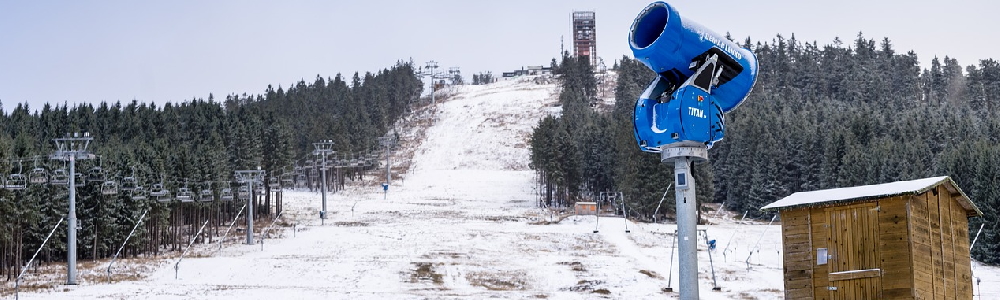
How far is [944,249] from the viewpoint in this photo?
19953 mm

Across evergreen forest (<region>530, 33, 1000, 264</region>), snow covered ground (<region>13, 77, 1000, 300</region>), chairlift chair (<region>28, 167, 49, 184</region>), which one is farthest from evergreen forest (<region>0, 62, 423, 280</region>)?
evergreen forest (<region>530, 33, 1000, 264</region>)

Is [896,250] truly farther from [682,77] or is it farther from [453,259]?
[453,259]

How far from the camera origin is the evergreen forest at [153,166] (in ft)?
184

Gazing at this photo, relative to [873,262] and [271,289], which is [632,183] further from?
[873,262]

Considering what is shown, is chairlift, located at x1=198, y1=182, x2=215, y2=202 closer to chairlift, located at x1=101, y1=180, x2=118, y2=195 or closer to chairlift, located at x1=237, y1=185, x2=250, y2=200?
chairlift, located at x1=237, y1=185, x2=250, y2=200

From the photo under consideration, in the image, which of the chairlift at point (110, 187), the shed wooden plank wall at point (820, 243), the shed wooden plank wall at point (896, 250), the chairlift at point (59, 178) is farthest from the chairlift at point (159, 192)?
the shed wooden plank wall at point (896, 250)

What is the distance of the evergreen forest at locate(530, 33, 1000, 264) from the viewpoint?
7425 cm

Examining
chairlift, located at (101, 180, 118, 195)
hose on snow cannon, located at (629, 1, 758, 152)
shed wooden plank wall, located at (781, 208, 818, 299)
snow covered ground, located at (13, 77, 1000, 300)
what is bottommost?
snow covered ground, located at (13, 77, 1000, 300)

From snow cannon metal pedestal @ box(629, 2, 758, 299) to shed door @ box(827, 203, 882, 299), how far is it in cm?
378

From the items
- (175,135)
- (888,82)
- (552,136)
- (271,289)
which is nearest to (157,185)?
(271,289)

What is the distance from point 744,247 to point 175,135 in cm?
7656


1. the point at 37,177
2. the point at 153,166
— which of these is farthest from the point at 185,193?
the point at 37,177

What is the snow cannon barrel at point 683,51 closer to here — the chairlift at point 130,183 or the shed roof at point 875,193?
the shed roof at point 875,193

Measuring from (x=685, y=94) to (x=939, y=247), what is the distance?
6719mm
